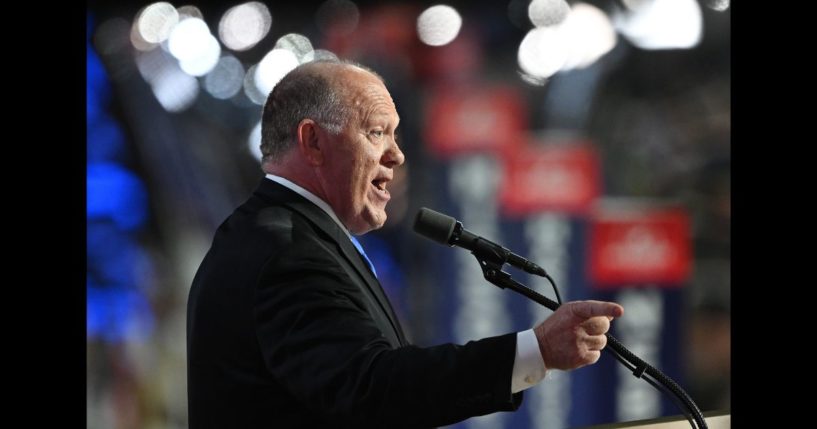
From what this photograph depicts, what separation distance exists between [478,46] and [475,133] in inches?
12.7

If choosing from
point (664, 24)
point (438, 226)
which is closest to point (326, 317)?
point (438, 226)

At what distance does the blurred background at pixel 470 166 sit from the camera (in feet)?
9.00

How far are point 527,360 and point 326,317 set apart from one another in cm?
26

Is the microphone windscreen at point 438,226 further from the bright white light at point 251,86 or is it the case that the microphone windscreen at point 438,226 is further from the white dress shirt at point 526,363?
the bright white light at point 251,86

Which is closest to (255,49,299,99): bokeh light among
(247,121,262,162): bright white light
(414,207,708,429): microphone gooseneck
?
(247,121,262,162): bright white light

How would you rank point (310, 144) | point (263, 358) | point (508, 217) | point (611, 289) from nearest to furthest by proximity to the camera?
point (263, 358) → point (310, 144) → point (508, 217) → point (611, 289)

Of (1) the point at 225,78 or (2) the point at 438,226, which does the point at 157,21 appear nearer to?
(1) the point at 225,78

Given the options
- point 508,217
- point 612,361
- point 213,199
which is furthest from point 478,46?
point 612,361

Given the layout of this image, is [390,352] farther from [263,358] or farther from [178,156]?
[178,156]

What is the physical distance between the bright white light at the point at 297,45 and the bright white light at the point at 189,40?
0.23 metres

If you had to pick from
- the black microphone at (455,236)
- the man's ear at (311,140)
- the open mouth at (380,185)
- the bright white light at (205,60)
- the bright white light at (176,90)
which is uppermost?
the bright white light at (205,60)

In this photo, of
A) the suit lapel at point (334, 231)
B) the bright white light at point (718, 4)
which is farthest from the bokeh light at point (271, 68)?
the bright white light at point (718, 4)

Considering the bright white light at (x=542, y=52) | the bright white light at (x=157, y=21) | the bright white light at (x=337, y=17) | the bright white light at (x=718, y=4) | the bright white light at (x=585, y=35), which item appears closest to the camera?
the bright white light at (x=157, y=21)
